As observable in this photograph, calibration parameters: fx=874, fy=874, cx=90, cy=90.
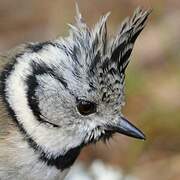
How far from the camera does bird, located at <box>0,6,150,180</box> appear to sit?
3.64m

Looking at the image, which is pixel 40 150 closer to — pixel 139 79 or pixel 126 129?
pixel 126 129

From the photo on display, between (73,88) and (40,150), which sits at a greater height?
(73,88)

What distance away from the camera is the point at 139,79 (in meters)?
5.36

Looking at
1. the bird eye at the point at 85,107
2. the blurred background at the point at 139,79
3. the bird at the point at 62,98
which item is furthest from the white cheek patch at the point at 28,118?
the blurred background at the point at 139,79

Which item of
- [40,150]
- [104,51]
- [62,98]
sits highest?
[104,51]

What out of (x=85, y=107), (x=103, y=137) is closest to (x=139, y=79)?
(x=103, y=137)

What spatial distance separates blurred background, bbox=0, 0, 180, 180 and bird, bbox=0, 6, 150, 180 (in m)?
0.63

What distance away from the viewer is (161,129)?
17.2 feet

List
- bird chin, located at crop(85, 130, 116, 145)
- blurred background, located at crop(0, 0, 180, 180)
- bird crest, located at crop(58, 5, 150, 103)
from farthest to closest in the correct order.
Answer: blurred background, located at crop(0, 0, 180, 180), bird chin, located at crop(85, 130, 116, 145), bird crest, located at crop(58, 5, 150, 103)

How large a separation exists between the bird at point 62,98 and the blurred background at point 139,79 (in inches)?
24.7

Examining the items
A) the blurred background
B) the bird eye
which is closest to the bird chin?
the bird eye

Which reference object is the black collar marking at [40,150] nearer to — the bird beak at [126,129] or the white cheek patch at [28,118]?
the white cheek patch at [28,118]

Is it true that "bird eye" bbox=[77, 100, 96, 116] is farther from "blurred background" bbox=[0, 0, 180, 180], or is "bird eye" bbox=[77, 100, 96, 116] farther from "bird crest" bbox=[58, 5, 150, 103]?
"blurred background" bbox=[0, 0, 180, 180]

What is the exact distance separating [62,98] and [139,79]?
5.79 feet
